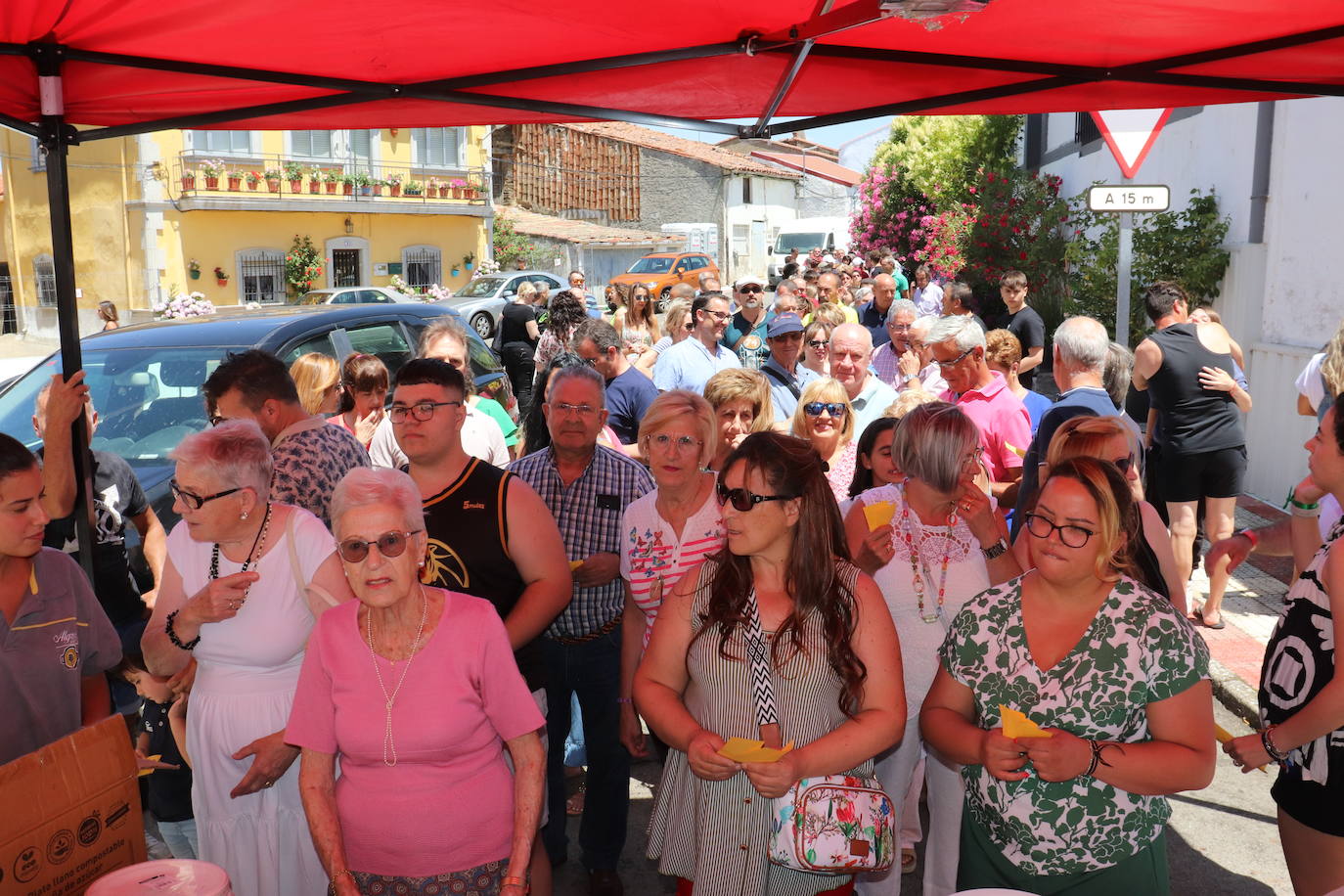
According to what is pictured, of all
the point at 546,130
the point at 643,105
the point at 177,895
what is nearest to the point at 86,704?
the point at 177,895

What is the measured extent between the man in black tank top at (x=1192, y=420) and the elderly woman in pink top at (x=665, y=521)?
425 cm

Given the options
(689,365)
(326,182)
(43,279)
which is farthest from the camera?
(326,182)

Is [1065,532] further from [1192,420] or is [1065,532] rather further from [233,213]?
[233,213]

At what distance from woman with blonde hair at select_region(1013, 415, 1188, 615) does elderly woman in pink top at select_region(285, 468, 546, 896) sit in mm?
1850

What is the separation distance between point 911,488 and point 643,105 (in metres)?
2.05

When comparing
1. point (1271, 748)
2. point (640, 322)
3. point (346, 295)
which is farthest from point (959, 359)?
point (346, 295)

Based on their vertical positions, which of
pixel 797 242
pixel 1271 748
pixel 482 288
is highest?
pixel 797 242

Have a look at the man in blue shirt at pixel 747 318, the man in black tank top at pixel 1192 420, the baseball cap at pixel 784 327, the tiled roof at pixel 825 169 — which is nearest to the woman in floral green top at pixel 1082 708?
the baseball cap at pixel 784 327

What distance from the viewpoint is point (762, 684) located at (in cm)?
280

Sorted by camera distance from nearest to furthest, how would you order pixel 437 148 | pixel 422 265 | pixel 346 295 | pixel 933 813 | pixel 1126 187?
pixel 933 813
pixel 1126 187
pixel 346 295
pixel 437 148
pixel 422 265

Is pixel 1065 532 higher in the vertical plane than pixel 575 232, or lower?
lower

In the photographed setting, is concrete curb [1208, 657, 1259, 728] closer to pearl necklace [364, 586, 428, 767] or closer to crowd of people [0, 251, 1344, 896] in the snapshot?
crowd of people [0, 251, 1344, 896]

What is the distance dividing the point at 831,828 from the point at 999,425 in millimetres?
3352

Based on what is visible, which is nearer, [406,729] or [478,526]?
[406,729]
